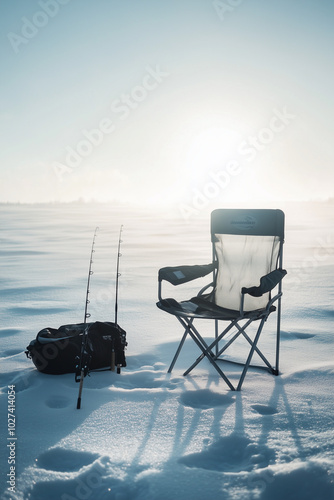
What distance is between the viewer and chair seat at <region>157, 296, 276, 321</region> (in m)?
2.20

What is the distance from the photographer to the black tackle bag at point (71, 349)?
93.4 inches

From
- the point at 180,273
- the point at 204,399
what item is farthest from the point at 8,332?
the point at 204,399

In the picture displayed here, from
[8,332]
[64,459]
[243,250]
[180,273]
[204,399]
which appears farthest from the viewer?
[8,332]

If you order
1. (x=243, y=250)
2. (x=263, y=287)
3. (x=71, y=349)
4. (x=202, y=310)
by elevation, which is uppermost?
(x=243, y=250)

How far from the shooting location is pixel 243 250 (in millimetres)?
2801

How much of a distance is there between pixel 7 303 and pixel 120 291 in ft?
4.61

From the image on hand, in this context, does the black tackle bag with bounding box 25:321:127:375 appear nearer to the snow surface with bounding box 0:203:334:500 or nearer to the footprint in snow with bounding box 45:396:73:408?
the snow surface with bounding box 0:203:334:500

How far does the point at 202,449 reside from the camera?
162 centimetres

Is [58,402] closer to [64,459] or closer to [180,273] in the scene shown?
[64,459]

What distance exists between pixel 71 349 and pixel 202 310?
841 mm

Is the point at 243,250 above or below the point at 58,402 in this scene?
above

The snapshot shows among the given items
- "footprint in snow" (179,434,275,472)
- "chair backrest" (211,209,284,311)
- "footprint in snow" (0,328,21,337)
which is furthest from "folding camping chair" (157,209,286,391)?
"footprint in snow" (0,328,21,337)

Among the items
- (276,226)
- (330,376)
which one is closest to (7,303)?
(276,226)

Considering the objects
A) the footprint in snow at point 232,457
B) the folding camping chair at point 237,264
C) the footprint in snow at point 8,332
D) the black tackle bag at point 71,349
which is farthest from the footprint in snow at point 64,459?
the footprint in snow at point 8,332
